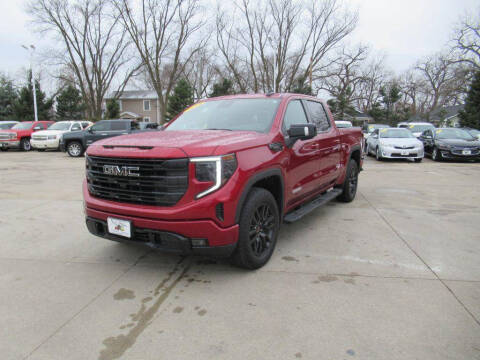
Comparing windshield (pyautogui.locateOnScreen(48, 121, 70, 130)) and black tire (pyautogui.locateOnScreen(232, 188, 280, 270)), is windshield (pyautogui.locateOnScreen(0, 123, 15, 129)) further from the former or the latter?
black tire (pyautogui.locateOnScreen(232, 188, 280, 270))

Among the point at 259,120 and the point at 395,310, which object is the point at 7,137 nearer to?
the point at 259,120

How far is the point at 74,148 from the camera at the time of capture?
16.5 metres

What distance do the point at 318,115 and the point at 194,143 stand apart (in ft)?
9.29

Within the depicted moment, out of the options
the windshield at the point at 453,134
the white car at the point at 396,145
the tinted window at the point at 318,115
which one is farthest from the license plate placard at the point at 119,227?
the windshield at the point at 453,134

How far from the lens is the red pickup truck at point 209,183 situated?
2.91m

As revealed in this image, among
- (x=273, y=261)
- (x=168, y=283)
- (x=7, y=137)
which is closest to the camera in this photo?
(x=168, y=283)

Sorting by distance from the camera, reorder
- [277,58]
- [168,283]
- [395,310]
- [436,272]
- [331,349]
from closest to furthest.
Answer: [331,349]
[395,310]
[168,283]
[436,272]
[277,58]

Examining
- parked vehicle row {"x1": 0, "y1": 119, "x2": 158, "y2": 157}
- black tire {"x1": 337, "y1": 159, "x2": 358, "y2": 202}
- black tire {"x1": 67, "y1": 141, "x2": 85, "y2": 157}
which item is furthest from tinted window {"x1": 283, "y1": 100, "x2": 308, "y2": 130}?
black tire {"x1": 67, "y1": 141, "x2": 85, "y2": 157}

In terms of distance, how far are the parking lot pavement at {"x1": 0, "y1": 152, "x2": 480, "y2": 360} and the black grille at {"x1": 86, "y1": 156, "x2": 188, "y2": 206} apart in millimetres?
844

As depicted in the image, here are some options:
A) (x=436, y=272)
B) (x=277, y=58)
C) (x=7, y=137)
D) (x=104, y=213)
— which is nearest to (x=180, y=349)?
(x=104, y=213)

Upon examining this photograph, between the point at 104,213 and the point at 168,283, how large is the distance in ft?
3.04

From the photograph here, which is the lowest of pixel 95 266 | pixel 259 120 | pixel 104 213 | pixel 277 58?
pixel 95 266

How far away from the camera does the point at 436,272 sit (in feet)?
11.4

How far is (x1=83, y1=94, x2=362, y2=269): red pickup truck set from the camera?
2912 mm
